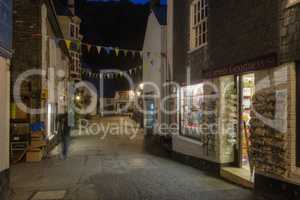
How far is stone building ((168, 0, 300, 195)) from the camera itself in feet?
21.0

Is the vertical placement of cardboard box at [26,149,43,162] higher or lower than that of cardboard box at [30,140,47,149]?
lower

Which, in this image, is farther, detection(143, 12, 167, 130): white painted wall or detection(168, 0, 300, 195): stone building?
detection(143, 12, 167, 130): white painted wall

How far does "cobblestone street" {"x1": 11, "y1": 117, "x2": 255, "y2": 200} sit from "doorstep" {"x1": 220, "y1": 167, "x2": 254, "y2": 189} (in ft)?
0.78

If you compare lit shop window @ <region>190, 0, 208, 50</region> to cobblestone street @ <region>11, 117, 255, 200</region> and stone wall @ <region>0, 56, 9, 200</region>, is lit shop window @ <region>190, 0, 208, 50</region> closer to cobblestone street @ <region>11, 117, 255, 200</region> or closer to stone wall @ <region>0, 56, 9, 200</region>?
cobblestone street @ <region>11, 117, 255, 200</region>

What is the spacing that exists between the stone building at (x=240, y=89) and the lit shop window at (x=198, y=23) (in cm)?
3

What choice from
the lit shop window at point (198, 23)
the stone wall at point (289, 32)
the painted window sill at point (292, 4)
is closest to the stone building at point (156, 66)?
the lit shop window at point (198, 23)

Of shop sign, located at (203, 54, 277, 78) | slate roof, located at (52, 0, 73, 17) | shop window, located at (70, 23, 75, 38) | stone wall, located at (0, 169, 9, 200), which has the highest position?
slate roof, located at (52, 0, 73, 17)

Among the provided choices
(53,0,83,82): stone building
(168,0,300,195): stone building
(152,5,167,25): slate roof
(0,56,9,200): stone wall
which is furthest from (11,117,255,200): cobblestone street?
(53,0,83,82): stone building

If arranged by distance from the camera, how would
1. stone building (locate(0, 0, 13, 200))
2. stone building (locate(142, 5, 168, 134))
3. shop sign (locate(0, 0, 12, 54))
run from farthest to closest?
stone building (locate(142, 5, 168, 134)) → stone building (locate(0, 0, 13, 200)) → shop sign (locate(0, 0, 12, 54))

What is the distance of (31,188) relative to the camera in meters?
7.89

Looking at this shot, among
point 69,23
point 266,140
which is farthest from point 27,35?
point 69,23

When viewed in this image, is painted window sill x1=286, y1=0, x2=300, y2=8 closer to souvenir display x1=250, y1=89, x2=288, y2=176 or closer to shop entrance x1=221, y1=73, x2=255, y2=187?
souvenir display x1=250, y1=89, x2=288, y2=176

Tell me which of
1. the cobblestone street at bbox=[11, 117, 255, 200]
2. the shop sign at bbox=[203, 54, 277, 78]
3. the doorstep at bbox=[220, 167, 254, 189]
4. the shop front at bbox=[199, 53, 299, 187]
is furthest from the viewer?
the doorstep at bbox=[220, 167, 254, 189]

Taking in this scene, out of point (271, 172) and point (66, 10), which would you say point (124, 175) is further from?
point (66, 10)
